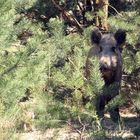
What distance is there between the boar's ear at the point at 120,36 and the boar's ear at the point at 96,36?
0.93 feet

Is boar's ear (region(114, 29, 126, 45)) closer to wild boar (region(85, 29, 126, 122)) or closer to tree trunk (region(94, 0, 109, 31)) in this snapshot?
wild boar (region(85, 29, 126, 122))

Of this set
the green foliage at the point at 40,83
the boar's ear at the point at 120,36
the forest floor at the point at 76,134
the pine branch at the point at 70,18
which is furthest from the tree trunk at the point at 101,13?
the green foliage at the point at 40,83

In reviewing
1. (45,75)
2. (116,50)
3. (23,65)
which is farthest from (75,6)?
(23,65)

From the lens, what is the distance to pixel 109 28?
9.38 metres

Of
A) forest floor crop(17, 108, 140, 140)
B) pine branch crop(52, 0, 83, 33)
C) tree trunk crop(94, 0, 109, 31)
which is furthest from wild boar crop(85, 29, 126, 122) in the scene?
pine branch crop(52, 0, 83, 33)

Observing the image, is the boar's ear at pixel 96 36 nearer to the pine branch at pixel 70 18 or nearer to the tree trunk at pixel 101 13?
the tree trunk at pixel 101 13

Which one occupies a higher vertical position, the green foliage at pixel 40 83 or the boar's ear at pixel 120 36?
the boar's ear at pixel 120 36

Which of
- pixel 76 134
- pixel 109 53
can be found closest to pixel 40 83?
pixel 76 134

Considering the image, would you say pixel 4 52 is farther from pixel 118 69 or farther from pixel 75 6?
pixel 75 6

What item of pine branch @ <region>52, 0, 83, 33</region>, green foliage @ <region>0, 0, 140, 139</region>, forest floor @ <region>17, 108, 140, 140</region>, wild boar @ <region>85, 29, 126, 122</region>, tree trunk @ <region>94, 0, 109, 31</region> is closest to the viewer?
A: green foliage @ <region>0, 0, 140, 139</region>

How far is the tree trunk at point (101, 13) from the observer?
915 cm

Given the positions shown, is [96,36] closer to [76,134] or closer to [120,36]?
[120,36]

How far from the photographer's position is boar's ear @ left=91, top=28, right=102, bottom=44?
8.30 metres

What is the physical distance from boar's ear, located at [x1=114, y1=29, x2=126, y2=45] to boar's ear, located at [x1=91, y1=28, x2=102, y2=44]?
0.93ft
